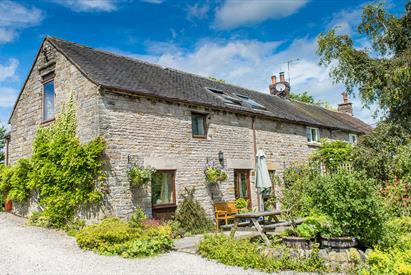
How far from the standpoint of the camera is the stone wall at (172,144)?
1091 centimetres

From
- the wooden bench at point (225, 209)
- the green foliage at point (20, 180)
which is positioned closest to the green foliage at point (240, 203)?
the wooden bench at point (225, 209)

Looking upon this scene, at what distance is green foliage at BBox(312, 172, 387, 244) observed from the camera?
733 centimetres

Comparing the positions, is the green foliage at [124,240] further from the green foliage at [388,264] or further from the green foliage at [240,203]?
the green foliage at [240,203]

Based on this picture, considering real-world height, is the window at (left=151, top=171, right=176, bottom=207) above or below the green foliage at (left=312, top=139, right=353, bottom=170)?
below

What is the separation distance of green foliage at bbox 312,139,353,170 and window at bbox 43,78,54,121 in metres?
13.1

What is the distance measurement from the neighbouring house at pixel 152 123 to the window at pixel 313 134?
2.16 metres

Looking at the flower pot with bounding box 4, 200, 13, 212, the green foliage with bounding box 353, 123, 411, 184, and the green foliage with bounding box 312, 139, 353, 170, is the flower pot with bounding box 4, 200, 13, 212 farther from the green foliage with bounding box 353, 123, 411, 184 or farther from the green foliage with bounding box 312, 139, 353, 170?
the green foliage with bounding box 353, 123, 411, 184

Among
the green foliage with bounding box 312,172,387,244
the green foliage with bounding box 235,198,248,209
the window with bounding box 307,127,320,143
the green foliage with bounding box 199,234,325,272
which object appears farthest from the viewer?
the window with bounding box 307,127,320,143

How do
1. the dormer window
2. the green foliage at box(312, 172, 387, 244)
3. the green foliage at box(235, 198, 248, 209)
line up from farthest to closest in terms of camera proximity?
the green foliage at box(235, 198, 248, 209)
the dormer window
the green foliage at box(312, 172, 387, 244)

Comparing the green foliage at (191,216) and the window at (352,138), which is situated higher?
the window at (352,138)

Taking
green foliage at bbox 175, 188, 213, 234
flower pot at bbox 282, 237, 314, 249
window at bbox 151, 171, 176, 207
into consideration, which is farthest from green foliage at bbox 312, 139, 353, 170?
flower pot at bbox 282, 237, 314, 249

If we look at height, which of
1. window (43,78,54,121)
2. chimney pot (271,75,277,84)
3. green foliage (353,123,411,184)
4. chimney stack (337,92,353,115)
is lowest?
green foliage (353,123,411,184)

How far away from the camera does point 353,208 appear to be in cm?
734

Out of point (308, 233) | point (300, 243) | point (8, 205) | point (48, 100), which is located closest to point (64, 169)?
point (48, 100)
